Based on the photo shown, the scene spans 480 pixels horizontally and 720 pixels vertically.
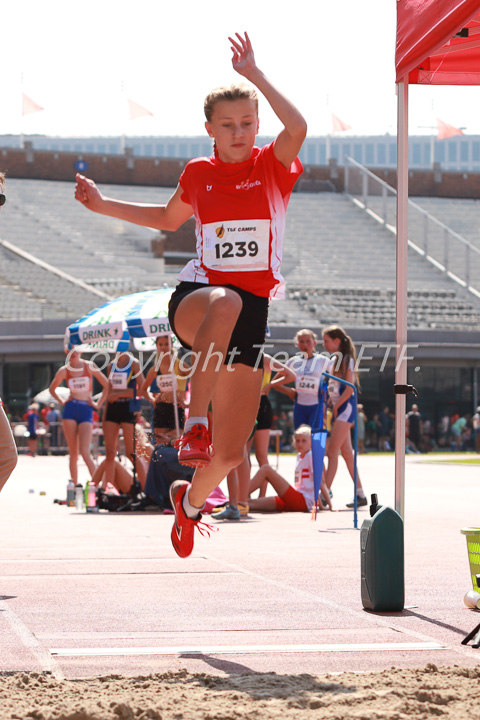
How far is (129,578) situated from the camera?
7.04 meters

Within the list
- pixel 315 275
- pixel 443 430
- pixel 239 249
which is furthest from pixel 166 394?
pixel 315 275

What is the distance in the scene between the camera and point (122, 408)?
1409 cm

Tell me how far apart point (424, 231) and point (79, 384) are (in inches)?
1416

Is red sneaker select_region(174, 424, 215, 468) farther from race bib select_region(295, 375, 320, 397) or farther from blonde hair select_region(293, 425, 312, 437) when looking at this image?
race bib select_region(295, 375, 320, 397)

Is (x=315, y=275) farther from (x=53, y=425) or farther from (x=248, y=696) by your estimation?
(x=248, y=696)

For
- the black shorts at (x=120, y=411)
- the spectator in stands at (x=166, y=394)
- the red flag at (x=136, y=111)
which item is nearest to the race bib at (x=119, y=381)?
the black shorts at (x=120, y=411)

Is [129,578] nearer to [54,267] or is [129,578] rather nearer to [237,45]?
[237,45]

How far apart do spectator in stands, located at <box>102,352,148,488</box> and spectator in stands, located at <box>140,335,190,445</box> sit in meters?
0.59

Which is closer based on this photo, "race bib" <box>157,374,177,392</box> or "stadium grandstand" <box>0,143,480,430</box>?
"race bib" <box>157,374,177,392</box>

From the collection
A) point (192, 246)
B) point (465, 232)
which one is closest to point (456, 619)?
point (192, 246)

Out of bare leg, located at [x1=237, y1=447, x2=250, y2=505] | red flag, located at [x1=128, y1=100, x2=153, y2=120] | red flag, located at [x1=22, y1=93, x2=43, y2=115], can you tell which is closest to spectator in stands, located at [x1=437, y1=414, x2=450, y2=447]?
red flag, located at [x1=128, y1=100, x2=153, y2=120]

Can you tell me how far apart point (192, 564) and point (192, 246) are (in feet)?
137

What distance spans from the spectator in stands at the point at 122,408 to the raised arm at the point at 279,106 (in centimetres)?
874

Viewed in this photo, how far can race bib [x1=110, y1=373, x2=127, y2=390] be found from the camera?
45.1 ft
